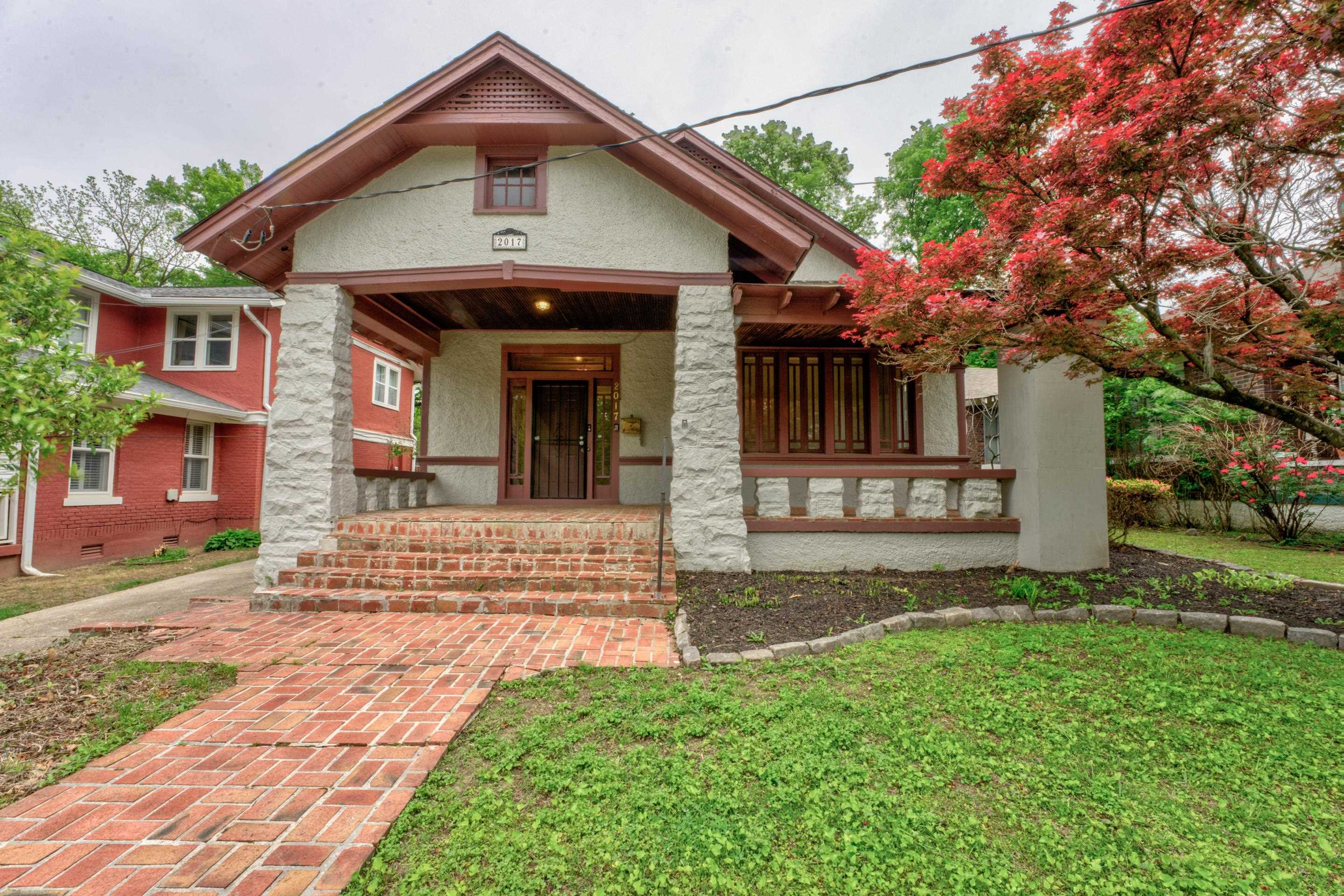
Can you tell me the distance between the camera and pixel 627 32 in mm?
8281

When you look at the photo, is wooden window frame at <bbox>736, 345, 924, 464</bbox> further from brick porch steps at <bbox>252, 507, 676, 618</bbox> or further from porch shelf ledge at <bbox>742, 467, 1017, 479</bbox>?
brick porch steps at <bbox>252, 507, 676, 618</bbox>

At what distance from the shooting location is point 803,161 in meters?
19.8

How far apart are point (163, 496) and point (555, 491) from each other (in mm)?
7866

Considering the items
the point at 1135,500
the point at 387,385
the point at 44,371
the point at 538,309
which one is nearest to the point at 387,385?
the point at 387,385

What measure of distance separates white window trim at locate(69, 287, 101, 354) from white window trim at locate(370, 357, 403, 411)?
4707 millimetres

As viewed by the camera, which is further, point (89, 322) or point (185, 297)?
point (185, 297)

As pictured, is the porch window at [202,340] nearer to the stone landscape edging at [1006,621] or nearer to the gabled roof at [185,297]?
the gabled roof at [185,297]

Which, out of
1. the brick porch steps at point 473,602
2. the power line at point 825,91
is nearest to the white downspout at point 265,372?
the power line at point 825,91

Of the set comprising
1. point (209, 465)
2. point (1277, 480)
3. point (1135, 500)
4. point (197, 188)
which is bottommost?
point (1135, 500)

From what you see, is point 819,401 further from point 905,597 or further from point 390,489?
point 390,489

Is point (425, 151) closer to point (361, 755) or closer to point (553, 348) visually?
point (553, 348)

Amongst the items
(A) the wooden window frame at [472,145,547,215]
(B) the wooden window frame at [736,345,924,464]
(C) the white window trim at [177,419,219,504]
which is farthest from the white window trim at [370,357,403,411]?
(B) the wooden window frame at [736,345,924,464]

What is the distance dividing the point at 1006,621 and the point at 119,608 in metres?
8.12

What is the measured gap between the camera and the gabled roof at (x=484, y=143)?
214 inches
